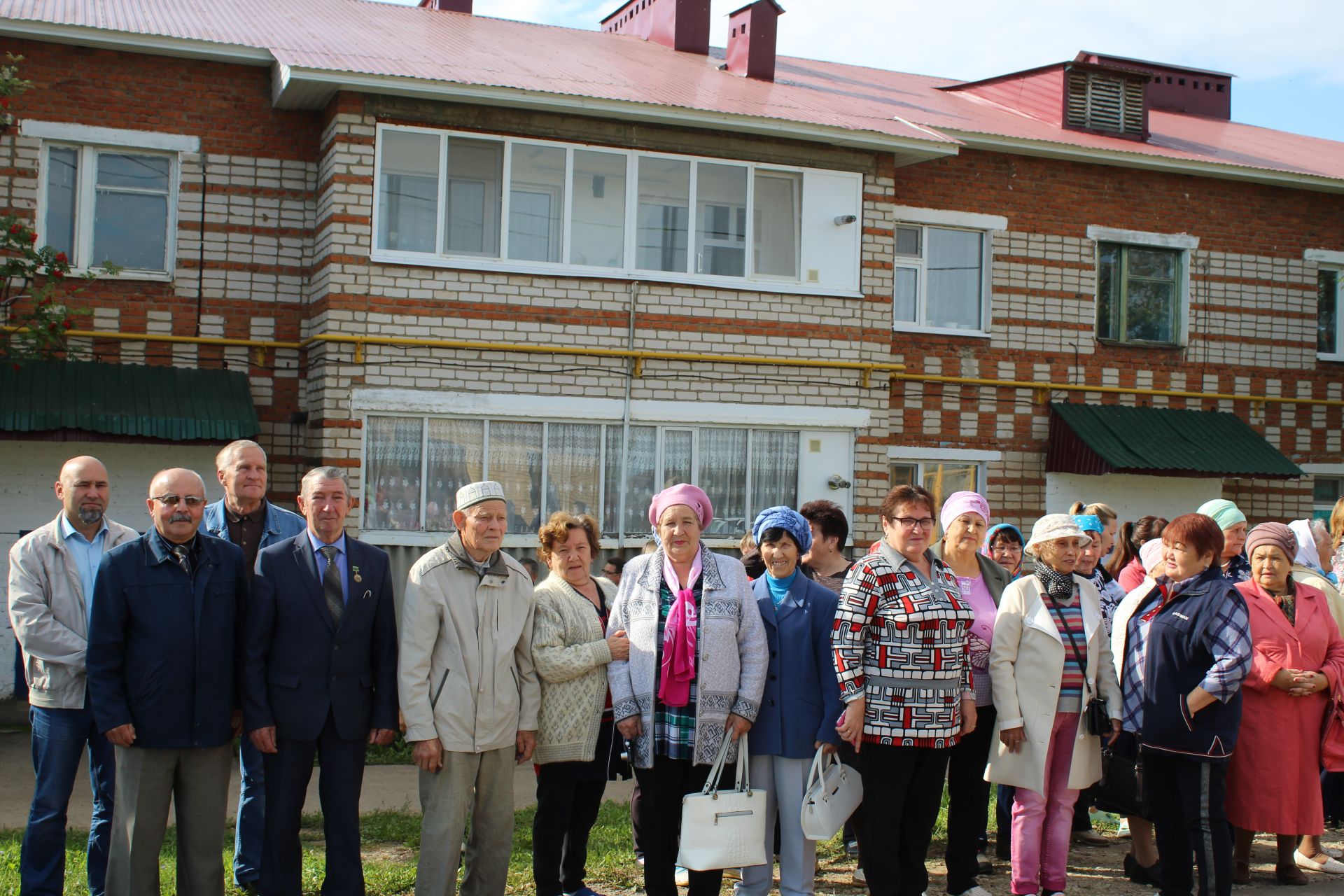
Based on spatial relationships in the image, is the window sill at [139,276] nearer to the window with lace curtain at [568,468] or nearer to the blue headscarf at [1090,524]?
the window with lace curtain at [568,468]

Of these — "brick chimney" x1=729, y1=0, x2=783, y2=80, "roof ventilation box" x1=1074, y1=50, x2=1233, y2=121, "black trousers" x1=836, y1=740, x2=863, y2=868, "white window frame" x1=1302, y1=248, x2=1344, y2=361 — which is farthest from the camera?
"roof ventilation box" x1=1074, y1=50, x2=1233, y2=121

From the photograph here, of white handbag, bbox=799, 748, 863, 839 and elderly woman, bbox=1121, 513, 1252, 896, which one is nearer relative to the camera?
white handbag, bbox=799, 748, 863, 839

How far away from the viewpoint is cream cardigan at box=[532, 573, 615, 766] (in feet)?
17.0

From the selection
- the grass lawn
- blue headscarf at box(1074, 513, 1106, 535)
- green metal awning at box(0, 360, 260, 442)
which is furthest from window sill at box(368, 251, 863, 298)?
blue headscarf at box(1074, 513, 1106, 535)

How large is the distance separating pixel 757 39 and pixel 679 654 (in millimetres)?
10365

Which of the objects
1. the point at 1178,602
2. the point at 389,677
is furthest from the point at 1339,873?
the point at 389,677

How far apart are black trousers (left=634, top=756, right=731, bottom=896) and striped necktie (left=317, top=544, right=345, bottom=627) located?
1375 mm

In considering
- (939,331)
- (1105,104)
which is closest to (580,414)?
(939,331)

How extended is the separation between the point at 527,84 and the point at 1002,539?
19.6 ft

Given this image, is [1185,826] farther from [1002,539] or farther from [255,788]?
[255,788]

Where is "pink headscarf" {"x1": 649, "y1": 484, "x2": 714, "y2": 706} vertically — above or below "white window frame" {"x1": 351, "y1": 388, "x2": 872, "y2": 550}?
below

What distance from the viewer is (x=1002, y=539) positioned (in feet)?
21.7

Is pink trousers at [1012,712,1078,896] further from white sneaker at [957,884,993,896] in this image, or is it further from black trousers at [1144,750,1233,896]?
black trousers at [1144,750,1233,896]

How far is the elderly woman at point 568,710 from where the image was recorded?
17.1ft
